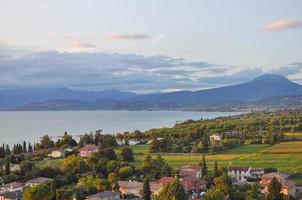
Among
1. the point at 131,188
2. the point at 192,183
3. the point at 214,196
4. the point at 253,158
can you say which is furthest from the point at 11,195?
the point at 253,158

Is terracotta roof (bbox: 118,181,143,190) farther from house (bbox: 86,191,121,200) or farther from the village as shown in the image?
Result: house (bbox: 86,191,121,200)

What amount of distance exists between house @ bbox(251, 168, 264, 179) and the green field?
1799mm

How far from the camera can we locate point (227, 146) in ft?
158

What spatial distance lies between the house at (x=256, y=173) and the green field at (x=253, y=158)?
1.80 m

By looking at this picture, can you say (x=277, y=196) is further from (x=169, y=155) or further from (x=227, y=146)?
(x=227, y=146)

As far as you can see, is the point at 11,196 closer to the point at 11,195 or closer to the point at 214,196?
the point at 11,195

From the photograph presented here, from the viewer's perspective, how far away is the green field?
118ft

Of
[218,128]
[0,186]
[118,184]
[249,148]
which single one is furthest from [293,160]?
[218,128]

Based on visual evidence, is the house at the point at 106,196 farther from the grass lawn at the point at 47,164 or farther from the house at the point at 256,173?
the grass lawn at the point at 47,164

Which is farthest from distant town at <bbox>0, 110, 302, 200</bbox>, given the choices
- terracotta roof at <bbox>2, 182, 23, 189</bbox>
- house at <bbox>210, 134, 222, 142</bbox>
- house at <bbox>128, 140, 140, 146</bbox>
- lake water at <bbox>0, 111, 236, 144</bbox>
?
lake water at <bbox>0, 111, 236, 144</bbox>

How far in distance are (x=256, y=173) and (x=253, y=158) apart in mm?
8032

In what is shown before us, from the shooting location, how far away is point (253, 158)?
3953 centimetres

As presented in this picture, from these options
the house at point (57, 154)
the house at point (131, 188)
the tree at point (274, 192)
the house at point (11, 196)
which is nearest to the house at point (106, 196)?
the house at point (131, 188)

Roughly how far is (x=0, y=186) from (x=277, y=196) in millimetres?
16655
